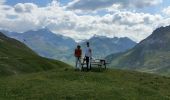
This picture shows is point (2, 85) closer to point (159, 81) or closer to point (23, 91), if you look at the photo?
point (23, 91)

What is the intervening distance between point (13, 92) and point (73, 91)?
6.79 metres

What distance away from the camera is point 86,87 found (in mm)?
45812

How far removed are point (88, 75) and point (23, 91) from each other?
13.6 m

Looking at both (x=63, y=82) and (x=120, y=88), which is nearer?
(x=120, y=88)

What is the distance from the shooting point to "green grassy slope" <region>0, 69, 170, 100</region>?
41.1 metres

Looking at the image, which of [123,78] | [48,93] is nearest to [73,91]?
[48,93]

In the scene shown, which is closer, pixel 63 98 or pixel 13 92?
pixel 63 98

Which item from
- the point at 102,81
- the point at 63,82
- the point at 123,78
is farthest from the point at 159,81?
the point at 63,82

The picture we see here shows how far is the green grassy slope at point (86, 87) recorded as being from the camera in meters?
41.1

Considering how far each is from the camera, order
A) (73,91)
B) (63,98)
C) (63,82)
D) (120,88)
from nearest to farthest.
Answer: (63,98), (73,91), (120,88), (63,82)

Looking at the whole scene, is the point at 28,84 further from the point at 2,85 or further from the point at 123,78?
the point at 123,78

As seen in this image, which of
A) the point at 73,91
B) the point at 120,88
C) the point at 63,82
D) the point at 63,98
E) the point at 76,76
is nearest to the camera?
the point at 63,98

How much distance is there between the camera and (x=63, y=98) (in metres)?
39.8

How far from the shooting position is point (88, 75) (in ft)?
180
